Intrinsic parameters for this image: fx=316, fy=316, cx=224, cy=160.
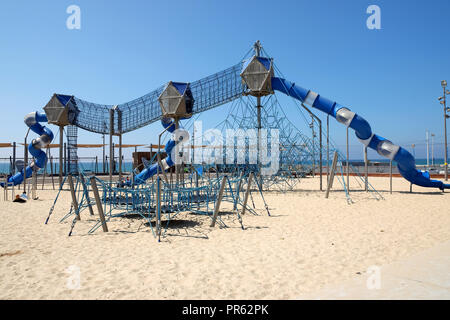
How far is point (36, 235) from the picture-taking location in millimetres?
6762

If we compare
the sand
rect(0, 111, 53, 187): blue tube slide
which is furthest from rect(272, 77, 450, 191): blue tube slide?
rect(0, 111, 53, 187): blue tube slide

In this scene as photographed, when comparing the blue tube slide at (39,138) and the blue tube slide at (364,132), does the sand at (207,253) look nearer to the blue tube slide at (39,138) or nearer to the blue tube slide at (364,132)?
the blue tube slide at (364,132)

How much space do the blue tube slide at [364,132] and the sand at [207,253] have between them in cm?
564

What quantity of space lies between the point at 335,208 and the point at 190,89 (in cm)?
924

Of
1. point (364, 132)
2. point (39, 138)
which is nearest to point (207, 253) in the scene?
point (364, 132)

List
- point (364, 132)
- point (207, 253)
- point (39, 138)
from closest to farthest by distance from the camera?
point (207, 253) → point (364, 132) → point (39, 138)

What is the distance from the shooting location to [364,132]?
14.4 meters

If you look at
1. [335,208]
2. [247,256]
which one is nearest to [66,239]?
[247,256]

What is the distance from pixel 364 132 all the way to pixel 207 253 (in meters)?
11.6

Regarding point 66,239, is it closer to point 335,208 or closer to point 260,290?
point 260,290

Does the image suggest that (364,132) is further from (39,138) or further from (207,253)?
(39,138)

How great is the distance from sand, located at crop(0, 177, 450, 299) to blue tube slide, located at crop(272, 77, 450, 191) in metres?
5.64

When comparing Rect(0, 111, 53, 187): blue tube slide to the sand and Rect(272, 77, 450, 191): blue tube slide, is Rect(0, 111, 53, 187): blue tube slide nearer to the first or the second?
the sand
